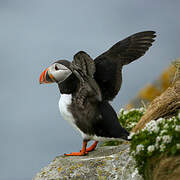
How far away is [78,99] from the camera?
232 inches

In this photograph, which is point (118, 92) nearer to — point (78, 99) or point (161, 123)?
point (78, 99)

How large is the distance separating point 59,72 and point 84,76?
54cm

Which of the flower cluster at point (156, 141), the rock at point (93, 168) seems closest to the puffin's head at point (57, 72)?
the rock at point (93, 168)

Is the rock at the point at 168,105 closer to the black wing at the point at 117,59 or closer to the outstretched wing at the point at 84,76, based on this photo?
the black wing at the point at 117,59

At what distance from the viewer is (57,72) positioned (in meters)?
5.93

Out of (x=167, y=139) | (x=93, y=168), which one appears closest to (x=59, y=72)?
(x=93, y=168)

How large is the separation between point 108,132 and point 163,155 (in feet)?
5.53

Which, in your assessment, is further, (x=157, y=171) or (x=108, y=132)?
(x=108, y=132)

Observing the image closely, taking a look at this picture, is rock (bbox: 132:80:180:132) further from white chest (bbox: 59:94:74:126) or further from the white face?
the white face

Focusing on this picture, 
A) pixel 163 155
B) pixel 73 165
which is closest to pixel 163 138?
pixel 163 155

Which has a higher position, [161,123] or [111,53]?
[111,53]

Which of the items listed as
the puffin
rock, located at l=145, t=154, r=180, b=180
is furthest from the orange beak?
rock, located at l=145, t=154, r=180, b=180

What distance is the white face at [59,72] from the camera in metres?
A: 5.90

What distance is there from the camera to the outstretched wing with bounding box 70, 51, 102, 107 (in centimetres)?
530
